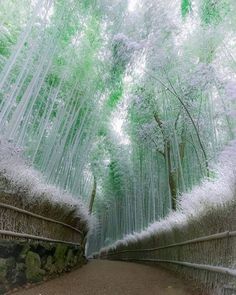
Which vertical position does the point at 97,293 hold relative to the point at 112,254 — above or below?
below

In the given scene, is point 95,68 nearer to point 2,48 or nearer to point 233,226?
point 2,48

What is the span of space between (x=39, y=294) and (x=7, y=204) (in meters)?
0.78

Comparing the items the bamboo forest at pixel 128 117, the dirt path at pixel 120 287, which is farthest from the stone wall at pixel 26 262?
the dirt path at pixel 120 287

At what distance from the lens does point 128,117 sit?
6914mm

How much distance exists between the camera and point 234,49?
4312mm

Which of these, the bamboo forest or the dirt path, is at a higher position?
the bamboo forest

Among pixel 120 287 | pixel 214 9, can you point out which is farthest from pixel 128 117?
pixel 120 287

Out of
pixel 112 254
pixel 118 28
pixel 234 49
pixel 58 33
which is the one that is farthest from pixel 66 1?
pixel 112 254

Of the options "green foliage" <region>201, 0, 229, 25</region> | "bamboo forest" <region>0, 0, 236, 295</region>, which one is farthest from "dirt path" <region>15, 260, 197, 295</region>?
"green foliage" <region>201, 0, 229, 25</region>

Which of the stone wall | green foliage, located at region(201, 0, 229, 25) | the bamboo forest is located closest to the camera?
the stone wall

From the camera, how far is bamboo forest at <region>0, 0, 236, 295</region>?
9.68 feet

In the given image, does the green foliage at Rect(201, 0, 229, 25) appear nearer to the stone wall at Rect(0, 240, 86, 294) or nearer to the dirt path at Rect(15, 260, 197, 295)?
the dirt path at Rect(15, 260, 197, 295)

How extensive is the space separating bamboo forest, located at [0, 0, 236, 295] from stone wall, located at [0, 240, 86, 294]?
1 cm

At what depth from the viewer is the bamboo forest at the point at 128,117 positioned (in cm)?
295
